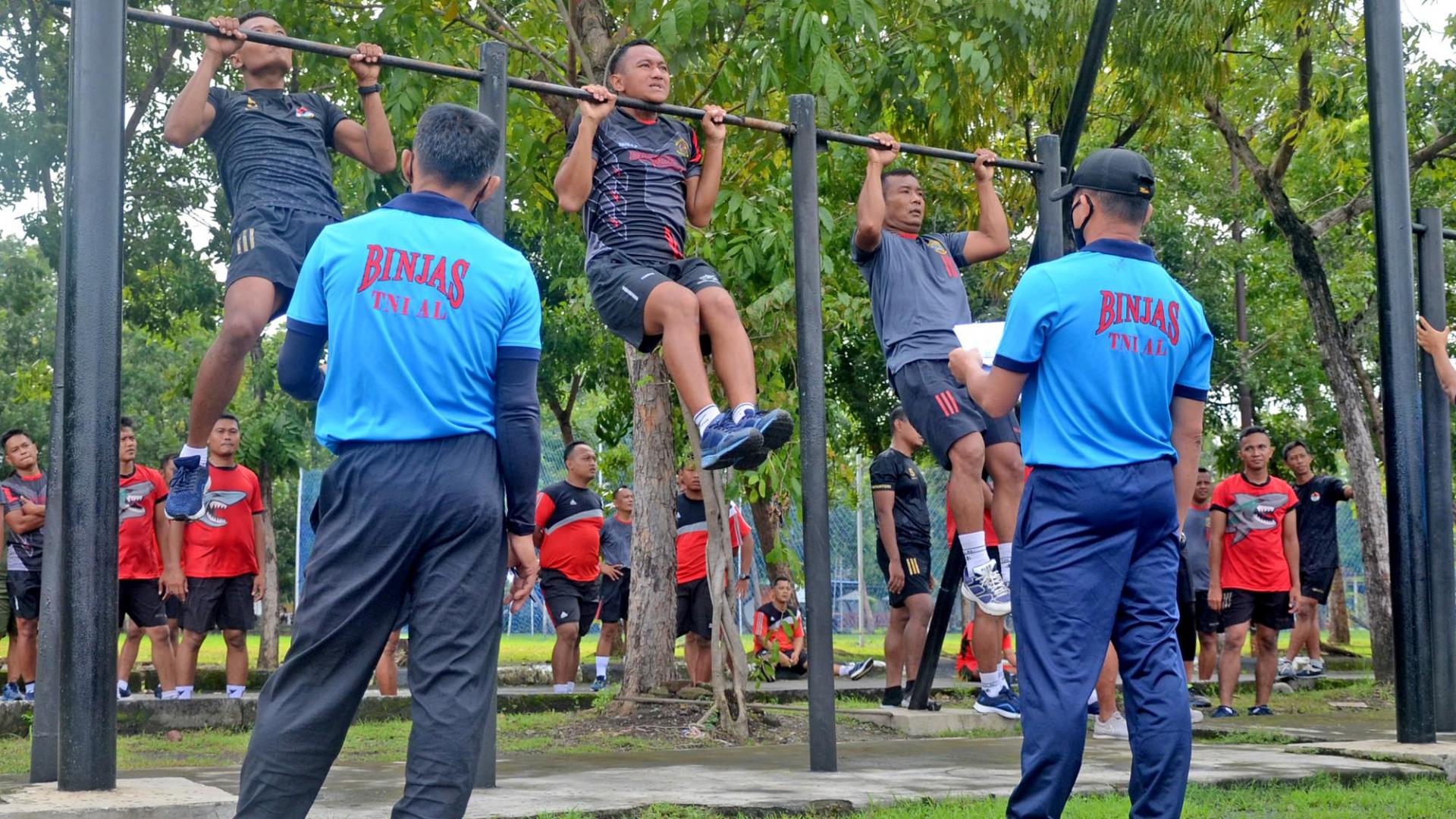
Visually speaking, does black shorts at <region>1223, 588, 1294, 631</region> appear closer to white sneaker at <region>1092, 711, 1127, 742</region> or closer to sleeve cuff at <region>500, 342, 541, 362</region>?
white sneaker at <region>1092, 711, 1127, 742</region>

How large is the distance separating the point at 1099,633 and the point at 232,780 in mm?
3868

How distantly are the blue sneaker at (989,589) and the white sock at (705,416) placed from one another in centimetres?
166

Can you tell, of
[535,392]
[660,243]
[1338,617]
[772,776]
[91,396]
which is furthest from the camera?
[1338,617]

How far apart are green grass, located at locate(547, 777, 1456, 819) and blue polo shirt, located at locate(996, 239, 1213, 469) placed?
5.07 ft

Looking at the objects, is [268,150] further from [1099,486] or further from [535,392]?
[1099,486]

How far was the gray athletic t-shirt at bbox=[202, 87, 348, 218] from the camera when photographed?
5.80 metres

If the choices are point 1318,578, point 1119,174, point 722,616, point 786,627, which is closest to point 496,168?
point 1119,174

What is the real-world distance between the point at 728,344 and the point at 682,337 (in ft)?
0.61

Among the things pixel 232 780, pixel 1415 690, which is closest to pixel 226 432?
pixel 232 780

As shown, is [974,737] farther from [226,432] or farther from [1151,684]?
[226,432]

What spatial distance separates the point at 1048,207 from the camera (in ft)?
25.4

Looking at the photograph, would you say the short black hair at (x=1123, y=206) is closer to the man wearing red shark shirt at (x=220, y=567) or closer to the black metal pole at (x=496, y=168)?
the black metal pole at (x=496, y=168)

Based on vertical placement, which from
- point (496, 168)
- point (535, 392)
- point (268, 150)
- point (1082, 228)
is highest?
point (268, 150)

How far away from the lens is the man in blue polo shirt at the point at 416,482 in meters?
3.55
